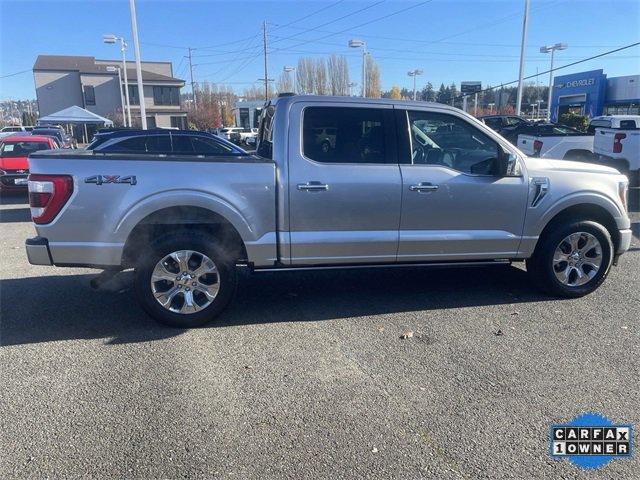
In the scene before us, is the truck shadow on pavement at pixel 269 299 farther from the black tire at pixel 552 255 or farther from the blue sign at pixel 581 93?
the blue sign at pixel 581 93

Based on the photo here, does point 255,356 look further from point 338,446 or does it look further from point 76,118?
point 76,118

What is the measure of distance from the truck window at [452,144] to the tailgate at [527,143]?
8.53 meters

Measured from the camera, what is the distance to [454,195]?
4820mm

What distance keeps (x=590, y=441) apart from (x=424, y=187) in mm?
2516

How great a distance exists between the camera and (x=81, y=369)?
12.4 feet

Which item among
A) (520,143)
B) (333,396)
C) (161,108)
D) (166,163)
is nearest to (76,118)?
(520,143)

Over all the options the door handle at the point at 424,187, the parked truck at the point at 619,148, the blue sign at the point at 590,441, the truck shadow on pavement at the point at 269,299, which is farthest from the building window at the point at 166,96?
the blue sign at the point at 590,441

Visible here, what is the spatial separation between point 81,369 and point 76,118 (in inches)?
1124

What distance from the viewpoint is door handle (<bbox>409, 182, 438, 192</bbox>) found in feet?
15.5

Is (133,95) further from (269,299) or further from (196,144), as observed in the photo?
(269,299)

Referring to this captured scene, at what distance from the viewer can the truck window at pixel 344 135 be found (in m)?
4.65

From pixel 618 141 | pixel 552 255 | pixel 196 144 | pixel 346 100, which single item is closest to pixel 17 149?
pixel 196 144

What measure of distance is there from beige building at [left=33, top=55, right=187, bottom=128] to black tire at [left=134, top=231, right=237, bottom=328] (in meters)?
59.2

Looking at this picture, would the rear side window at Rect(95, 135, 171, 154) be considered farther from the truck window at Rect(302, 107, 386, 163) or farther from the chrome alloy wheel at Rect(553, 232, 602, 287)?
the chrome alloy wheel at Rect(553, 232, 602, 287)
